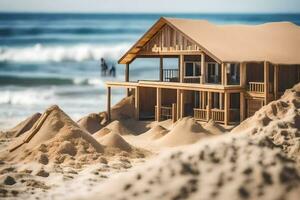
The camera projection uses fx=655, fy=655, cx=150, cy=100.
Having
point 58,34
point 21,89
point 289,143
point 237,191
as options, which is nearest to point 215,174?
point 237,191

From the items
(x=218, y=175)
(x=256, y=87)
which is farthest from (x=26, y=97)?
(x=218, y=175)

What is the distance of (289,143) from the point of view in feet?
45.9

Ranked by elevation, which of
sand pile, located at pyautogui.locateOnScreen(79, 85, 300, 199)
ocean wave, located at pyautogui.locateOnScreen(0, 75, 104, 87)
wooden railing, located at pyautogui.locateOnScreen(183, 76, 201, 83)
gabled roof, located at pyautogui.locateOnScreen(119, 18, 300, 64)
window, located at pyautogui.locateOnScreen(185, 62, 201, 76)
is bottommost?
sand pile, located at pyautogui.locateOnScreen(79, 85, 300, 199)

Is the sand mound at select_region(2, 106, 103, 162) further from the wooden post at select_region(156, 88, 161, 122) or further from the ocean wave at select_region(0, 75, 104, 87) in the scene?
the ocean wave at select_region(0, 75, 104, 87)

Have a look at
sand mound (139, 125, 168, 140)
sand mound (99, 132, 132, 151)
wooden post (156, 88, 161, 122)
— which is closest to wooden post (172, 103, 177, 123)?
wooden post (156, 88, 161, 122)

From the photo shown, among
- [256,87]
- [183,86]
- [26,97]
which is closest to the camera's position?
[256,87]

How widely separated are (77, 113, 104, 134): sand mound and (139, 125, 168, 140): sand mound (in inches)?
82.4

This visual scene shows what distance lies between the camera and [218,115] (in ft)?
61.0

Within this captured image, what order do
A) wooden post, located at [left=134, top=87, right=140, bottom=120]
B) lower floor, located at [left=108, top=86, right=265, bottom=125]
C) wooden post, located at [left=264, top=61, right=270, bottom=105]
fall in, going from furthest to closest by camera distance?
wooden post, located at [left=134, top=87, right=140, bottom=120] → lower floor, located at [left=108, top=86, right=265, bottom=125] → wooden post, located at [left=264, top=61, right=270, bottom=105]

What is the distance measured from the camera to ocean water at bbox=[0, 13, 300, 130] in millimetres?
26203

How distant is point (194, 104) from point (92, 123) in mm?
3297

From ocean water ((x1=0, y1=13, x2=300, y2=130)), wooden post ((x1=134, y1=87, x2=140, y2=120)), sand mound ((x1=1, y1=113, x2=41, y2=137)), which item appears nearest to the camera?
sand mound ((x1=1, y1=113, x2=41, y2=137))

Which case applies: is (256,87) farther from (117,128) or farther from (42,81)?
(42,81)

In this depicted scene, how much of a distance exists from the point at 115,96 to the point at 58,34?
16802 mm
